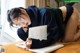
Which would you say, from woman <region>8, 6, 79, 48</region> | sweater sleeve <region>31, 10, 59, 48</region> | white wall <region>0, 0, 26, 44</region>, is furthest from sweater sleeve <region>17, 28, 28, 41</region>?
white wall <region>0, 0, 26, 44</region>

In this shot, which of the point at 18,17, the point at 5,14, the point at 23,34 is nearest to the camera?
the point at 18,17

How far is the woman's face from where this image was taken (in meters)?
1.03

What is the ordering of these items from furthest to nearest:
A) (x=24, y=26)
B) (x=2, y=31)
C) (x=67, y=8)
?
(x=2, y=31) → (x=67, y=8) → (x=24, y=26)

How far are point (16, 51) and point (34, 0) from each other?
0.73m

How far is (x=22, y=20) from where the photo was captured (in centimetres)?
104

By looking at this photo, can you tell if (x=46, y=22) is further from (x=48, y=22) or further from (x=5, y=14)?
(x=5, y=14)

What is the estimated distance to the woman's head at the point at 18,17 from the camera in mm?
1027

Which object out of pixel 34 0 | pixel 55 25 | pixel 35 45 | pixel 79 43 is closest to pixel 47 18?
pixel 55 25

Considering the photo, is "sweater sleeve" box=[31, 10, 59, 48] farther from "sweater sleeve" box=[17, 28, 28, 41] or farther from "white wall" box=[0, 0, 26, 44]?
"white wall" box=[0, 0, 26, 44]

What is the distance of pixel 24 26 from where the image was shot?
110 cm

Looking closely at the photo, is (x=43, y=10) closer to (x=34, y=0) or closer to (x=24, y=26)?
(x=24, y=26)

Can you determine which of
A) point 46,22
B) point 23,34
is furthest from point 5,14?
point 46,22

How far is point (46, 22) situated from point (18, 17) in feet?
0.58

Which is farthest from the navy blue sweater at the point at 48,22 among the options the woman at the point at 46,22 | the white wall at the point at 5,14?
the white wall at the point at 5,14
